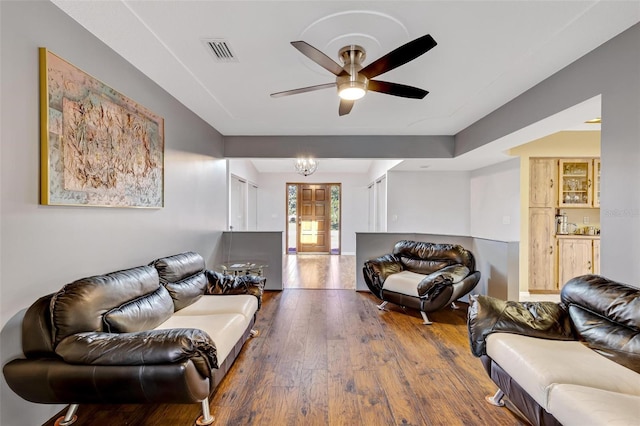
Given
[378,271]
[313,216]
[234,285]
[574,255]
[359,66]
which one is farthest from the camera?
[313,216]

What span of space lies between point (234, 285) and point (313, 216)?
563 centimetres

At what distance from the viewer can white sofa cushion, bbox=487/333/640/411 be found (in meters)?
1.46

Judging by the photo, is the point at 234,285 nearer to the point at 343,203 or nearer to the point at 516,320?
the point at 516,320

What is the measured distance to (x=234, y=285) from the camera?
3064 mm

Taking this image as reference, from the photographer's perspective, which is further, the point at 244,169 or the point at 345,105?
the point at 244,169

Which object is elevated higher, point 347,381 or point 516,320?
point 516,320

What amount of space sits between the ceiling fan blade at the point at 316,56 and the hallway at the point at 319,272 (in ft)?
12.3

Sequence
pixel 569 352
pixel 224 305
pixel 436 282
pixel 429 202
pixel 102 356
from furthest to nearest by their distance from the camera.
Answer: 1. pixel 429 202
2. pixel 436 282
3. pixel 224 305
4. pixel 569 352
5. pixel 102 356

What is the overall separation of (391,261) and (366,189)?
447 cm

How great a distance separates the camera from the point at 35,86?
160 centimetres

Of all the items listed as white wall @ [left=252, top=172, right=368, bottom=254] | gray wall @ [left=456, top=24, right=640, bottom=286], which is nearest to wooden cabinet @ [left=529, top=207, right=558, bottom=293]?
gray wall @ [left=456, top=24, right=640, bottom=286]

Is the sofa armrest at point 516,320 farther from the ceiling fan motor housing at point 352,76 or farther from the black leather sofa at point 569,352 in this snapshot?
the ceiling fan motor housing at point 352,76

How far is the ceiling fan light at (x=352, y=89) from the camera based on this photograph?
6.51 ft

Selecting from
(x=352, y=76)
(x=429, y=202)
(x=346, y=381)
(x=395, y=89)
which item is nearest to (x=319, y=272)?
(x=429, y=202)
